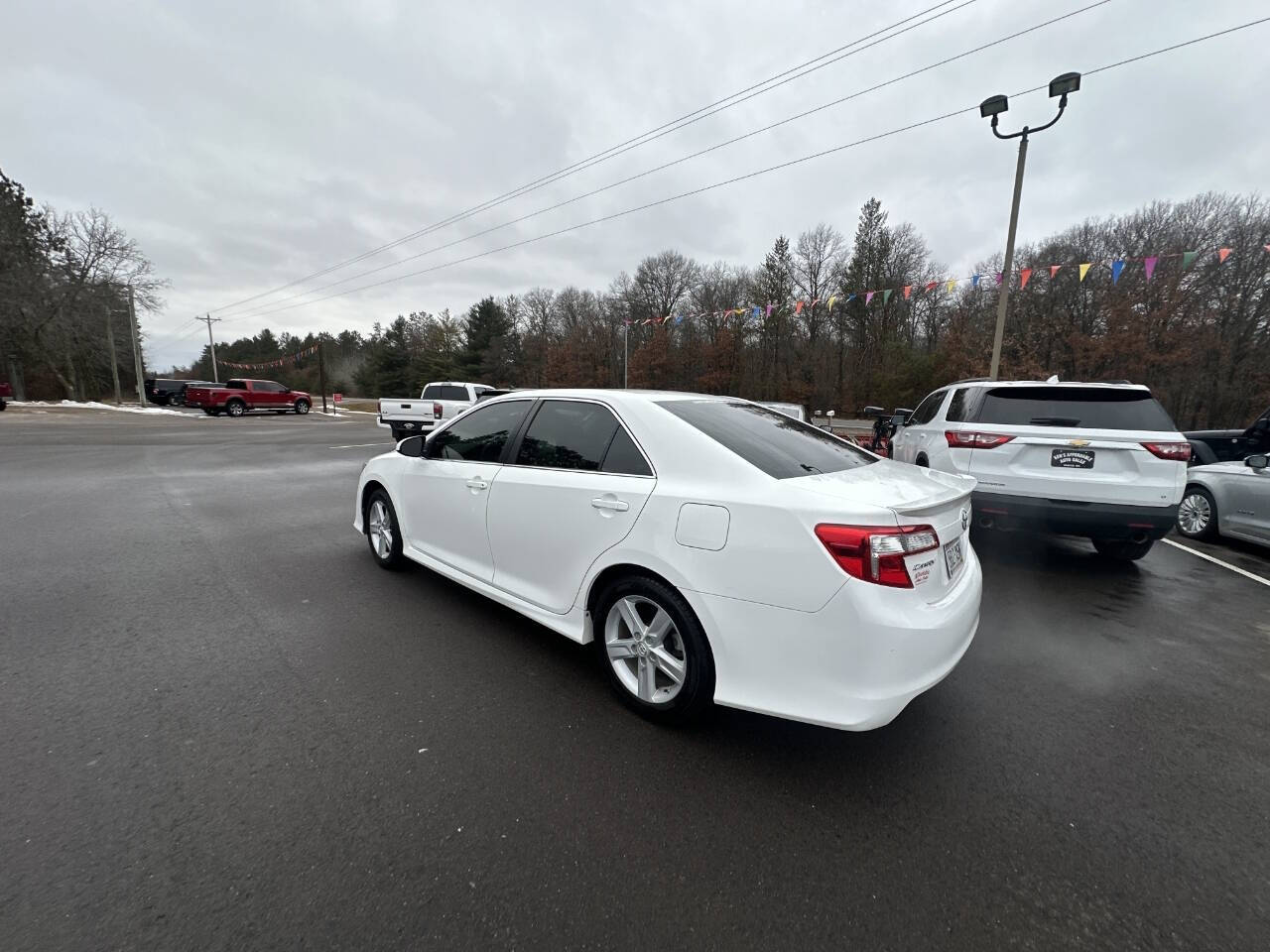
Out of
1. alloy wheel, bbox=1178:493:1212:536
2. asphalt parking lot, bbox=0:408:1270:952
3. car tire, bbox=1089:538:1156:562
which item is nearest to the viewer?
asphalt parking lot, bbox=0:408:1270:952

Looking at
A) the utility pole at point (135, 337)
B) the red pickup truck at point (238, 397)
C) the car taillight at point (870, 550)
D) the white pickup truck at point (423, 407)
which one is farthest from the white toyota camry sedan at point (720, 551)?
the utility pole at point (135, 337)

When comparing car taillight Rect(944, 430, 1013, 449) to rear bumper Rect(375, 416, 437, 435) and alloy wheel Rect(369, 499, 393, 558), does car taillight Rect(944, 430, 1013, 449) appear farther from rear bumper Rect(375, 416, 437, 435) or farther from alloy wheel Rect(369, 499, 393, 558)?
rear bumper Rect(375, 416, 437, 435)

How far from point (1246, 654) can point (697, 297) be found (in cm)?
4204

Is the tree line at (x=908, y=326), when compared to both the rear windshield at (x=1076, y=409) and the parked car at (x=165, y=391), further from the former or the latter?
the parked car at (x=165, y=391)

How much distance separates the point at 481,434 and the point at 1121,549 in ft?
21.1

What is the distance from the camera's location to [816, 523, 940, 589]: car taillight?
2.06m

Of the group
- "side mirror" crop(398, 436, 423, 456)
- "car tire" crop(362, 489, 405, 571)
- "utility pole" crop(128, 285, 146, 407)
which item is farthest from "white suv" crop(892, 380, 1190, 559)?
"utility pole" crop(128, 285, 146, 407)

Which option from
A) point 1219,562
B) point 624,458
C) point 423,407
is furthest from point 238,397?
point 1219,562

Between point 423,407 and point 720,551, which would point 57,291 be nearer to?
point 423,407

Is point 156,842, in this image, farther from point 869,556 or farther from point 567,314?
point 567,314

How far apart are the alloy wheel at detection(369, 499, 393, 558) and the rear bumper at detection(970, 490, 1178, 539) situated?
206 inches

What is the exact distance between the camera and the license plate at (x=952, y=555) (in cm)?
240

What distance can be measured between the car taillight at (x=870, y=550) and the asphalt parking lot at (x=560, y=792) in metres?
0.91

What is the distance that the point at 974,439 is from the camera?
507 cm
